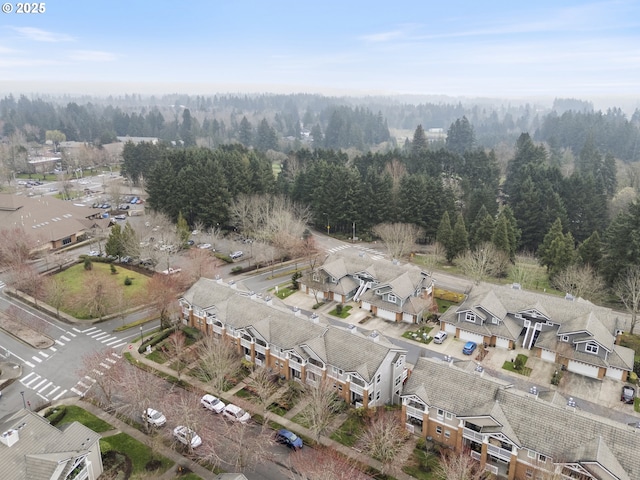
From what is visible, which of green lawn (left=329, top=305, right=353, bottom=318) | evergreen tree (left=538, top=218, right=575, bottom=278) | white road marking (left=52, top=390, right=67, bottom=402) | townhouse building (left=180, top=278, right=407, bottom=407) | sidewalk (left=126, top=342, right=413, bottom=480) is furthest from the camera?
evergreen tree (left=538, top=218, right=575, bottom=278)

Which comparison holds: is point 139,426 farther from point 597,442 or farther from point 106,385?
point 597,442

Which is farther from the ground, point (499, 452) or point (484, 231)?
point (484, 231)

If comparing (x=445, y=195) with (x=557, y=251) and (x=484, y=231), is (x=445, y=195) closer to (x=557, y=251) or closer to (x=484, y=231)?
(x=484, y=231)

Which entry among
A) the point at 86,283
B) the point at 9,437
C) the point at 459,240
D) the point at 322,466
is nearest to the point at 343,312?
the point at 459,240

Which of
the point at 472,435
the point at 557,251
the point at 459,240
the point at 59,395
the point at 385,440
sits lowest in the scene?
the point at 59,395

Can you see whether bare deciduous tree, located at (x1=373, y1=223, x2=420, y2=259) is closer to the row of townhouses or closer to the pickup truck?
the row of townhouses

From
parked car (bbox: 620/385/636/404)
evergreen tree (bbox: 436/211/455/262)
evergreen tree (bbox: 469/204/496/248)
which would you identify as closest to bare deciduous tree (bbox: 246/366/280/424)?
parked car (bbox: 620/385/636/404)
